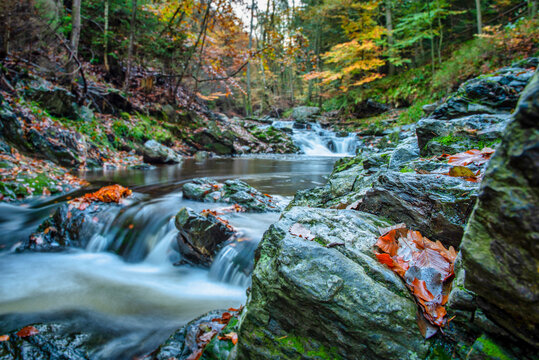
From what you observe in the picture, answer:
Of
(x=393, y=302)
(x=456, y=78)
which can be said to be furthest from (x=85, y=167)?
(x=456, y=78)

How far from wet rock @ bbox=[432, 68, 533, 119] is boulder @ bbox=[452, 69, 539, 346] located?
5366 mm

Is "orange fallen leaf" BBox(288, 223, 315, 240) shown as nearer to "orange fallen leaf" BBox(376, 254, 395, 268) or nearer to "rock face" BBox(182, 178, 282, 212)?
"orange fallen leaf" BBox(376, 254, 395, 268)

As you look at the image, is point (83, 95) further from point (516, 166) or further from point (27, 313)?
point (516, 166)

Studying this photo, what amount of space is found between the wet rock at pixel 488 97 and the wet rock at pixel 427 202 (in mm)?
4226

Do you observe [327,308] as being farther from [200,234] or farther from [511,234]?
[200,234]

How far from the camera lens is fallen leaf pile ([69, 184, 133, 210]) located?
16.4 feet

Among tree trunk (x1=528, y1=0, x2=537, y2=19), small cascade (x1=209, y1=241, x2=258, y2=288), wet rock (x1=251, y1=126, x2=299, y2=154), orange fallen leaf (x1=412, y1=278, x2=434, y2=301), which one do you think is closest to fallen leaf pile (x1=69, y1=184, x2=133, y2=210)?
small cascade (x1=209, y1=241, x2=258, y2=288)

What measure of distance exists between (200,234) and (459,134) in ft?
12.2

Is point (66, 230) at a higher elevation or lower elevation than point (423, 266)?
lower

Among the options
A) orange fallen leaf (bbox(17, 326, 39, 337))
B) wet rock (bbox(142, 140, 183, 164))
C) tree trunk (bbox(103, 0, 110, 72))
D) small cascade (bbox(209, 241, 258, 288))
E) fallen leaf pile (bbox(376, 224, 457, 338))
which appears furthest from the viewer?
tree trunk (bbox(103, 0, 110, 72))

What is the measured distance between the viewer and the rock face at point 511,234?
2.52 feet

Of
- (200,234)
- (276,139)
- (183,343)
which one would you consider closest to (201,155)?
(276,139)

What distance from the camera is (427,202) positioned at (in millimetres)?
1896

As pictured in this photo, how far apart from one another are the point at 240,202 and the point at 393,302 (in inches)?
172
